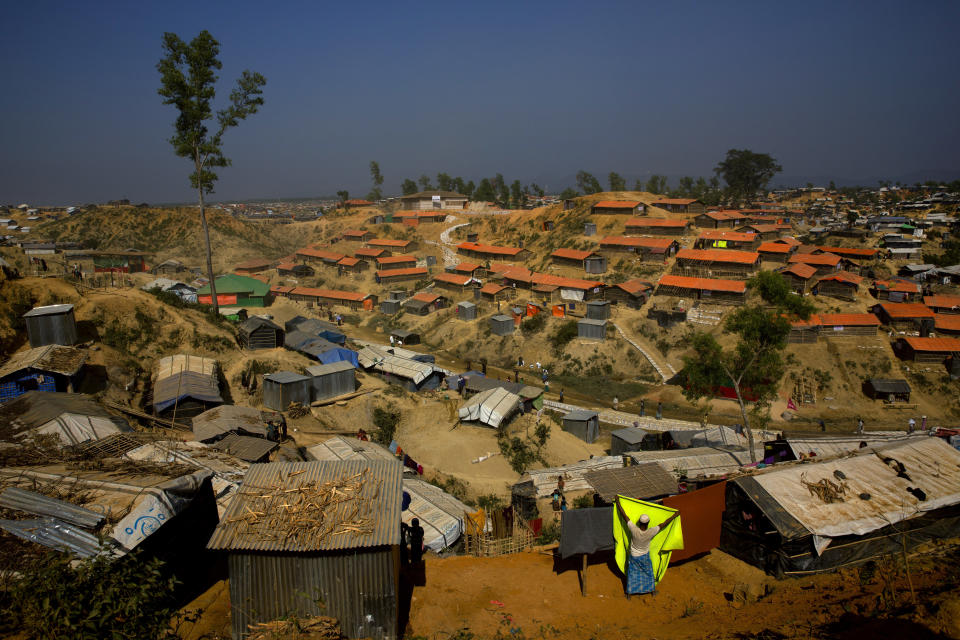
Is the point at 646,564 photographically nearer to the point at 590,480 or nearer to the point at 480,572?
the point at 590,480

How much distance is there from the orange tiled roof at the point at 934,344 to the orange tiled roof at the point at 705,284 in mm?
11337

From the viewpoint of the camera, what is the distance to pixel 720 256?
46406 mm

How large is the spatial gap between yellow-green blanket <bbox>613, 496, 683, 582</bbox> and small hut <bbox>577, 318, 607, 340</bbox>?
104 feet

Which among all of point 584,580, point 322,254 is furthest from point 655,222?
point 584,580

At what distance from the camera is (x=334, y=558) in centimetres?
926

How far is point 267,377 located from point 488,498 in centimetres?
1269

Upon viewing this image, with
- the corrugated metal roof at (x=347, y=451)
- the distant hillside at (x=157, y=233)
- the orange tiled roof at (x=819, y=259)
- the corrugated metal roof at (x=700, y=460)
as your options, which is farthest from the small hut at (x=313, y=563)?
the distant hillside at (x=157, y=233)

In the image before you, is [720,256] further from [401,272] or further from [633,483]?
[633,483]

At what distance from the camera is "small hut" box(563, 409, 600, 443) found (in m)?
28.0

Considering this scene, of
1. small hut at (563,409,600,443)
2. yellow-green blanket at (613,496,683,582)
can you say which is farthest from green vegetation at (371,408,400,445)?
yellow-green blanket at (613,496,683,582)

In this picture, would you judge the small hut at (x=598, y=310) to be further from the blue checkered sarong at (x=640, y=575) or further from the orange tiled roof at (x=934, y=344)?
the blue checkered sarong at (x=640, y=575)

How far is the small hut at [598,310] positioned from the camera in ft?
144

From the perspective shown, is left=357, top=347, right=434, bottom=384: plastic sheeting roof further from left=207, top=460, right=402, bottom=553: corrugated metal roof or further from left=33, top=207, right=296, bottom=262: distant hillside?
left=33, top=207, right=296, bottom=262: distant hillside

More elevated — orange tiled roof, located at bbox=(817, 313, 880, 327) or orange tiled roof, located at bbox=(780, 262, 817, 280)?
orange tiled roof, located at bbox=(780, 262, 817, 280)
